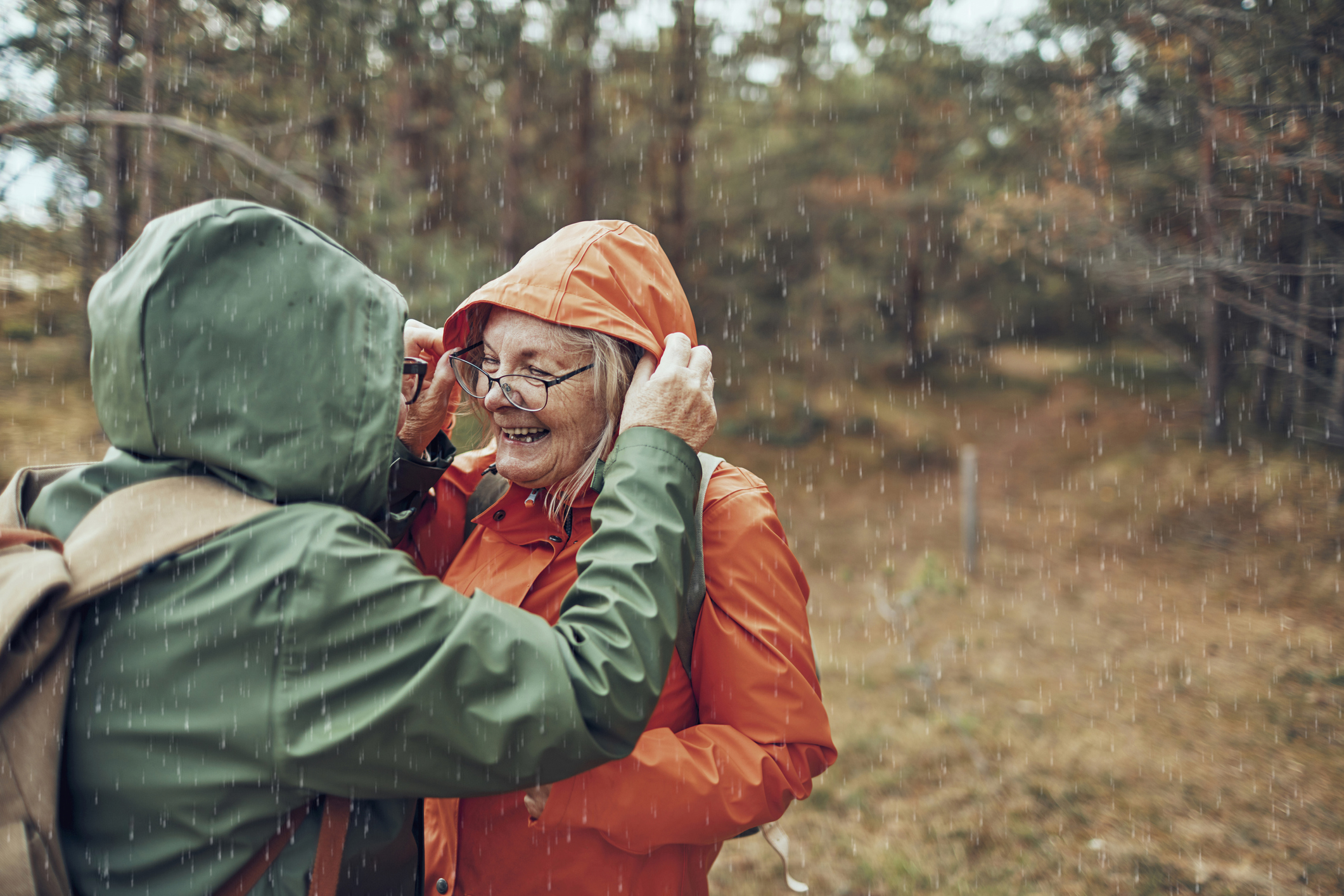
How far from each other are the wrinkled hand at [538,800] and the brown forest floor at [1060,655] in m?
3.48

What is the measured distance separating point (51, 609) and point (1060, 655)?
854 centimetres

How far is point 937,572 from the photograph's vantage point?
9734 millimetres

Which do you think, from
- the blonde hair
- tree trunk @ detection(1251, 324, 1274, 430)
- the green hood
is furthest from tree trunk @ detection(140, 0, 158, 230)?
tree trunk @ detection(1251, 324, 1274, 430)

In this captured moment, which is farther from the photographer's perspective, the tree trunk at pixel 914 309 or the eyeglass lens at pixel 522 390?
the tree trunk at pixel 914 309

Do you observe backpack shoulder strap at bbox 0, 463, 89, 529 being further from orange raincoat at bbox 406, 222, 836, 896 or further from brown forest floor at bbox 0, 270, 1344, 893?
brown forest floor at bbox 0, 270, 1344, 893

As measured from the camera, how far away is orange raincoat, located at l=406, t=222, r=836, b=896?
168 centimetres

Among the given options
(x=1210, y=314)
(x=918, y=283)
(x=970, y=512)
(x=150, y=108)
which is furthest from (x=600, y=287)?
(x=918, y=283)

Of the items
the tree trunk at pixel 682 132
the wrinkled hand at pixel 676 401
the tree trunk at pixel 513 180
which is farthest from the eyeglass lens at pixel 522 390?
the tree trunk at pixel 682 132

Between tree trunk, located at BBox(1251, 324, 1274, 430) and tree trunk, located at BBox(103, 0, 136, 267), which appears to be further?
tree trunk, located at BBox(1251, 324, 1274, 430)

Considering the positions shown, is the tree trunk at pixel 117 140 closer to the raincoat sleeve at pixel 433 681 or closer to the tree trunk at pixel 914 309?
the raincoat sleeve at pixel 433 681

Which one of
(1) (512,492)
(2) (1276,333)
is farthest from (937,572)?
(1) (512,492)

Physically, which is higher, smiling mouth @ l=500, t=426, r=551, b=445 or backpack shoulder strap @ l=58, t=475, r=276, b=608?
smiling mouth @ l=500, t=426, r=551, b=445

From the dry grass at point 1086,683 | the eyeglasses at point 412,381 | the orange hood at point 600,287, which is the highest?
the orange hood at point 600,287

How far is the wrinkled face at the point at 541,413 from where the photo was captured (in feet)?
6.89
